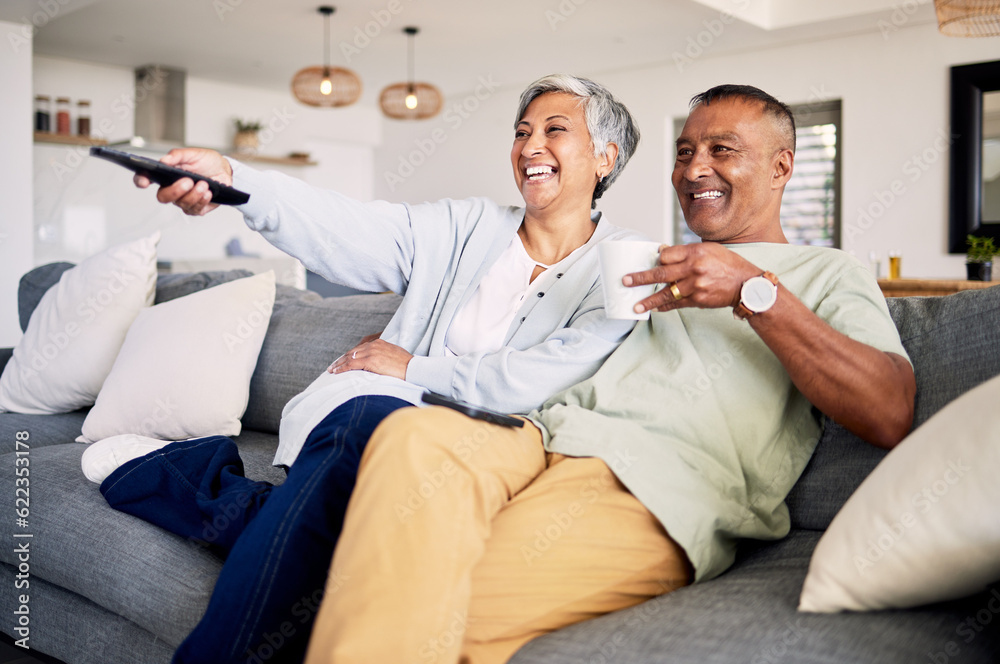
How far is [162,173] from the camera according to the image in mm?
1226

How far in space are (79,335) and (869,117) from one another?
558cm

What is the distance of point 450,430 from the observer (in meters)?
1.06

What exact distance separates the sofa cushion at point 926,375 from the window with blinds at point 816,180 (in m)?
5.03

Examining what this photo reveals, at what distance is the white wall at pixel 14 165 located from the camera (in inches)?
199

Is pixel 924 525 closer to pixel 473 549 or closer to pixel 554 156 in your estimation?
pixel 473 549

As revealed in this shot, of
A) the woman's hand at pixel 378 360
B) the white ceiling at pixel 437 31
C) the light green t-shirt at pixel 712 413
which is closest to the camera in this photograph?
the light green t-shirt at pixel 712 413

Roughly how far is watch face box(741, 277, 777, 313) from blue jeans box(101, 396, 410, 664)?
22.9 inches

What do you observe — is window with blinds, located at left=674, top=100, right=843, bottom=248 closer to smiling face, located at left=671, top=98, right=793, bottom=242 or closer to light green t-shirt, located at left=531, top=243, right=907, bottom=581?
smiling face, located at left=671, top=98, right=793, bottom=242

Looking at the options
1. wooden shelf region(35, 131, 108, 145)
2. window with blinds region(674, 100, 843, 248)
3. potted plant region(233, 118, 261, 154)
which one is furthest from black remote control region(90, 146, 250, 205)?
potted plant region(233, 118, 261, 154)

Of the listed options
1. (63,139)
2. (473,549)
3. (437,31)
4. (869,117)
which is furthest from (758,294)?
(63,139)

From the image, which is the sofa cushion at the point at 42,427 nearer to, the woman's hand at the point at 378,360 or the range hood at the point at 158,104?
the woman's hand at the point at 378,360

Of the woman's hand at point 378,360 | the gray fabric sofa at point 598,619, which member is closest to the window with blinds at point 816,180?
the gray fabric sofa at point 598,619

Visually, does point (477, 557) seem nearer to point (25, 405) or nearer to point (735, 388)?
point (735, 388)

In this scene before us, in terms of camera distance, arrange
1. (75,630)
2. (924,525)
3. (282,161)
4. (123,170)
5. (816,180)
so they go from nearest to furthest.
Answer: (924,525), (75,630), (816,180), (123,170), (282,161)
